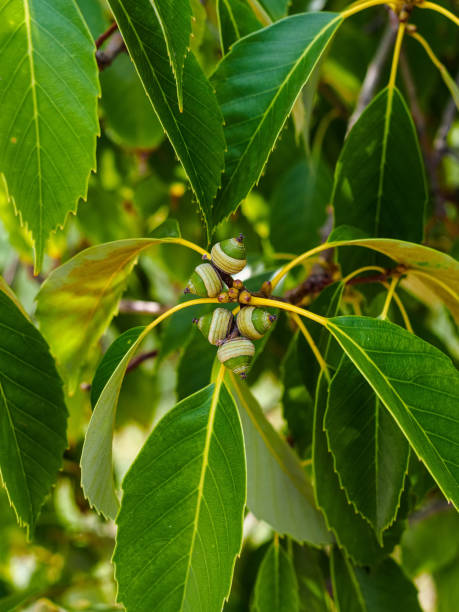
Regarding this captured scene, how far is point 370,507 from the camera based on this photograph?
2.23 ft

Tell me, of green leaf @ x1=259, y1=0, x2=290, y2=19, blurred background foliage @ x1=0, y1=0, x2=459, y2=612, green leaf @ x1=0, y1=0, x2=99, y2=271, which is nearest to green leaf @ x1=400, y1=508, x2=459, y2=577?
blurred background foliage @ x1=0, y1=0, x2=459, y2=612

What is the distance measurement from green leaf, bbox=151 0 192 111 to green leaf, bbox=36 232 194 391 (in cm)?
18

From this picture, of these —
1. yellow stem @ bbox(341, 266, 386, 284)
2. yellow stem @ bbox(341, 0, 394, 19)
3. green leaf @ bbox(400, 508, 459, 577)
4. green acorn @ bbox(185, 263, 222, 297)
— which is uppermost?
yellow stem @ bbox(341, 0, 394, 19)

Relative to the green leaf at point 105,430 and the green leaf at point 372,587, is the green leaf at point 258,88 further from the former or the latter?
the green leaf at point 372,587

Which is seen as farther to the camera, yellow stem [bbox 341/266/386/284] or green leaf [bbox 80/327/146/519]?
yellow stem [bbox 341/266/386/284]

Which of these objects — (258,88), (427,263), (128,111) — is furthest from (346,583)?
(128,111)

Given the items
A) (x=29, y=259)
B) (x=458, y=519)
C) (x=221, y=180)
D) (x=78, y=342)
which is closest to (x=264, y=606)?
(x=78, y=342)

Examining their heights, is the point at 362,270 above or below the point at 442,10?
below

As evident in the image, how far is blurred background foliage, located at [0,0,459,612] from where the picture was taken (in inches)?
51.9

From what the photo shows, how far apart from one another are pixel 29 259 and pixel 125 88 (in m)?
0.44

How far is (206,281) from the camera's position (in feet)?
2.04

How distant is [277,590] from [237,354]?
44cm

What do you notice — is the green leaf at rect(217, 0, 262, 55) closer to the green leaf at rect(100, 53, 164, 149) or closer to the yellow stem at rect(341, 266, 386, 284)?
the yellow stem at rect(341, 266, 386, 284)

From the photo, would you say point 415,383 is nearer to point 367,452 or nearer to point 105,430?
point 367,452
